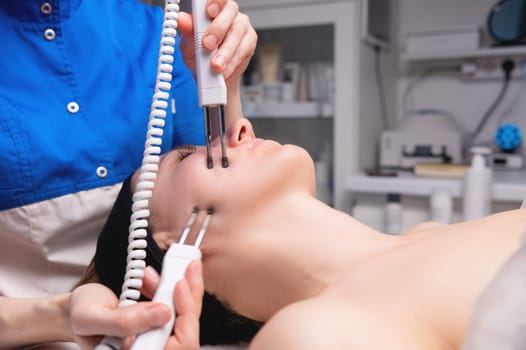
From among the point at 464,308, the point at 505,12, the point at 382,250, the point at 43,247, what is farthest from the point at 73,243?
the point at 505,12

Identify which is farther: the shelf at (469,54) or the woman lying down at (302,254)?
the shelf at (469,54)

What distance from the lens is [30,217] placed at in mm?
994

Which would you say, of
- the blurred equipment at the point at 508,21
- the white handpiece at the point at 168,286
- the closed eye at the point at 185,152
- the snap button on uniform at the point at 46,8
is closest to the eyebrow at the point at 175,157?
the closed eye at the point at 185,152

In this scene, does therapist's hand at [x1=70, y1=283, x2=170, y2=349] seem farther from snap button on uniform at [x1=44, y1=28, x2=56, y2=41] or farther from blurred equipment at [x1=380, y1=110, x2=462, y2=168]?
blurred equipment at [x1=380, y1=110, x2=462, y2=168]

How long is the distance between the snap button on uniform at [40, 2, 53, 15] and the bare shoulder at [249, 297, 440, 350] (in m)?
0.77

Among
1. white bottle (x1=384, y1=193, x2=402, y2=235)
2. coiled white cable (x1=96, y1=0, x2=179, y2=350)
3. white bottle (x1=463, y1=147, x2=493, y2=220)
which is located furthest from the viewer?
white bottle (x1=384, y1=193, x2=402, y2=235)

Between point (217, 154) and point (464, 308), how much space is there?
1.57 feet

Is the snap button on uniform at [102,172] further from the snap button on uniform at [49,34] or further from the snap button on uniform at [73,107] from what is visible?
the snap button on uniform at [49,34]

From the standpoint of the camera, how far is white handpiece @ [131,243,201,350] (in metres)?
0.67

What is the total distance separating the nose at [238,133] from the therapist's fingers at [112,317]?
14.9 inches

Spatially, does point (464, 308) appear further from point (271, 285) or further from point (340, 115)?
point (340, 115)

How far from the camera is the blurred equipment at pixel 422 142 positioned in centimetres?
228

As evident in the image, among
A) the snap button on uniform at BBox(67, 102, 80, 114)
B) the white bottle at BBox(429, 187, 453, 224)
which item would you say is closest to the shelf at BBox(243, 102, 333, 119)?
the white bottle at BBox(429, 187, 453, 224)

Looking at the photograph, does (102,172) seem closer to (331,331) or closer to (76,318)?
(76,318)
